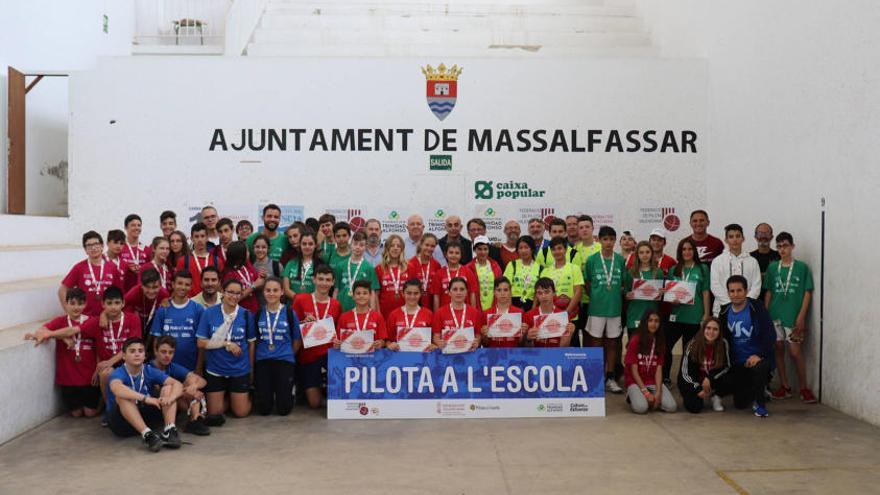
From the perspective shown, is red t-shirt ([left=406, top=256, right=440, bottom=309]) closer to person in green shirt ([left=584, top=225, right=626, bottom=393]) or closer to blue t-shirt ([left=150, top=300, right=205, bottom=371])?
person in green shirt ([left=584, top=225, right=626, bottom=393])

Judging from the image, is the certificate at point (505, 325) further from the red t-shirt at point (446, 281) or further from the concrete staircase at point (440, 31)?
the concrete staircase at point (440, 31)

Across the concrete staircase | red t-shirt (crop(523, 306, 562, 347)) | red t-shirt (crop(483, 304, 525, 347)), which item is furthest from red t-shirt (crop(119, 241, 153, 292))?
the concrete staircase

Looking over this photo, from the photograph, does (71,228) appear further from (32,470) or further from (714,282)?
(714,282)

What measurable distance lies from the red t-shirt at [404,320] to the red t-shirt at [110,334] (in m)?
2.03

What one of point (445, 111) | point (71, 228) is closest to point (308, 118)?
point (445, 111)

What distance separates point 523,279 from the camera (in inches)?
275

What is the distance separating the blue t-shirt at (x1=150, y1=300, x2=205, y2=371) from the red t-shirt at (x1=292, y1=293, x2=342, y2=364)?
0.84 meters

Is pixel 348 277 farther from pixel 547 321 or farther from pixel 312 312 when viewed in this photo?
pixel 547 321

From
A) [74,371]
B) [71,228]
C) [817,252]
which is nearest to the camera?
[74,371]

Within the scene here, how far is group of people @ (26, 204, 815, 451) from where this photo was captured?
235 inches

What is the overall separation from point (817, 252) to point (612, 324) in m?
1.92

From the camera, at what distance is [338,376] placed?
6082 mm

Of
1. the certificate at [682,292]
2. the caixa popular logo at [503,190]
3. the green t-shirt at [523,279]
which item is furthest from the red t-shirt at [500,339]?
the caixa popular logo at [503,190]

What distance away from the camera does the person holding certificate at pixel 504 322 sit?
6270mm
